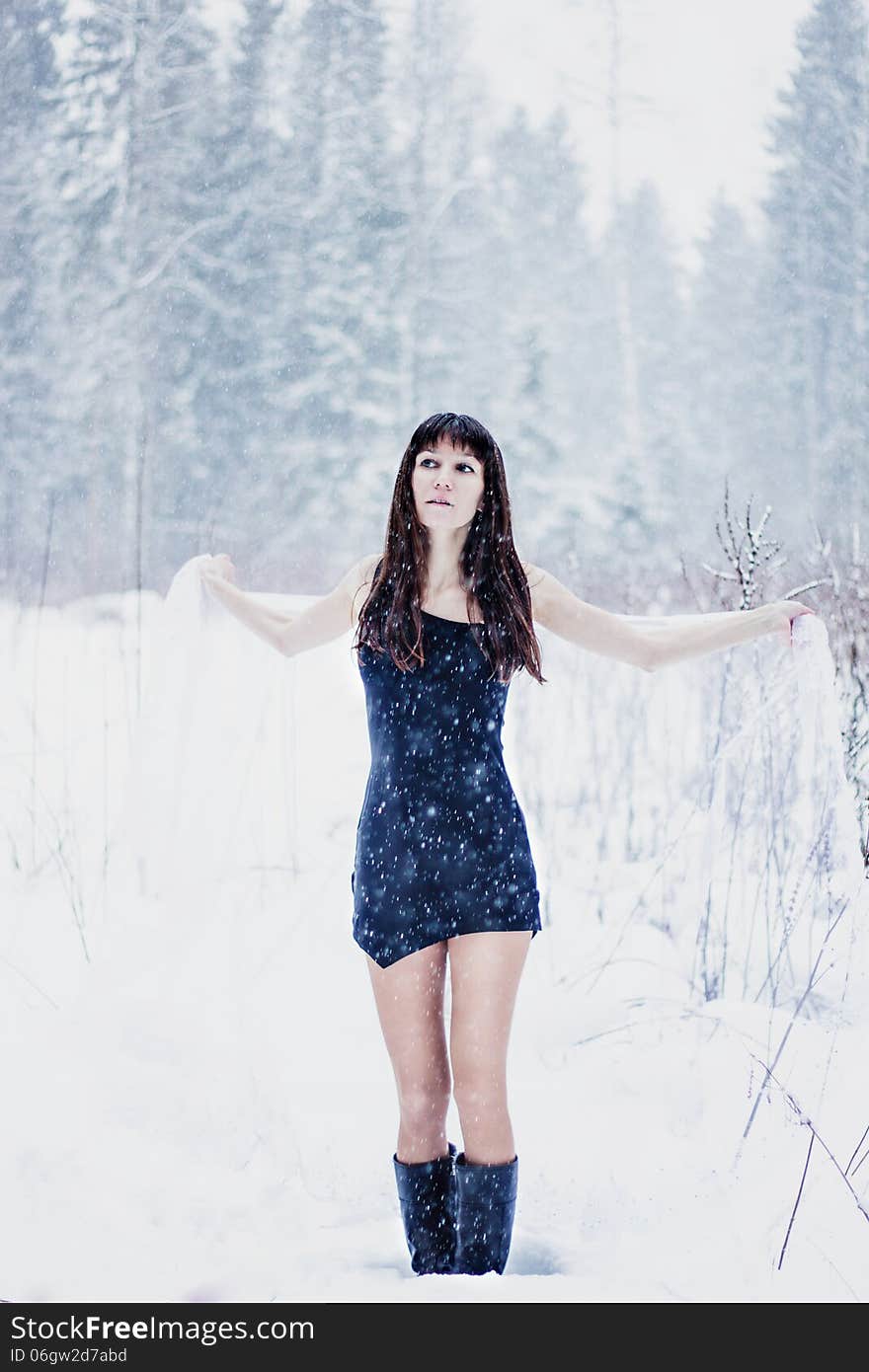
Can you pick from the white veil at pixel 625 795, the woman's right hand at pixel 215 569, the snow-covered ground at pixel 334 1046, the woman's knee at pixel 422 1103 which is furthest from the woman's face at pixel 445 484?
the woman's knee at pixel 422 1103

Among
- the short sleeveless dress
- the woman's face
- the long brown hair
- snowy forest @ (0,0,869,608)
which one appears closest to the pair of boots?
the short sleeveless dress

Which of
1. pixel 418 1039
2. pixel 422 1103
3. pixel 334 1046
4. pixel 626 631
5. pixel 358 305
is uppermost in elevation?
pixel 358 305

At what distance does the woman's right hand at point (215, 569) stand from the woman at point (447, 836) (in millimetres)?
414

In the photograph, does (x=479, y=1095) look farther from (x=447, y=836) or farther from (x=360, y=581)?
(x=360, y=581)

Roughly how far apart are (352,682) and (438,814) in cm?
150

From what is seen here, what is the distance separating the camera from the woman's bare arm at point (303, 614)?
1.69m

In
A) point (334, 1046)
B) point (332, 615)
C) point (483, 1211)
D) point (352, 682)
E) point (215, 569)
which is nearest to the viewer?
point (483, 1211)

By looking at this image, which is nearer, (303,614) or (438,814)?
(438,814)

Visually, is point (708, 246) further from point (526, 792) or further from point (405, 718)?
point (405, 718)

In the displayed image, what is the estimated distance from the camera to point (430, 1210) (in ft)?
4.96

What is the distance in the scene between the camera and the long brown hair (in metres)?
1.54

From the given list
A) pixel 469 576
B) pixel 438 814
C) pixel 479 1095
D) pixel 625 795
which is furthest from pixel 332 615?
pixel 625 795

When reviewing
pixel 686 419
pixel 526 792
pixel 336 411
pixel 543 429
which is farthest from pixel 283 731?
pixel 686 419
